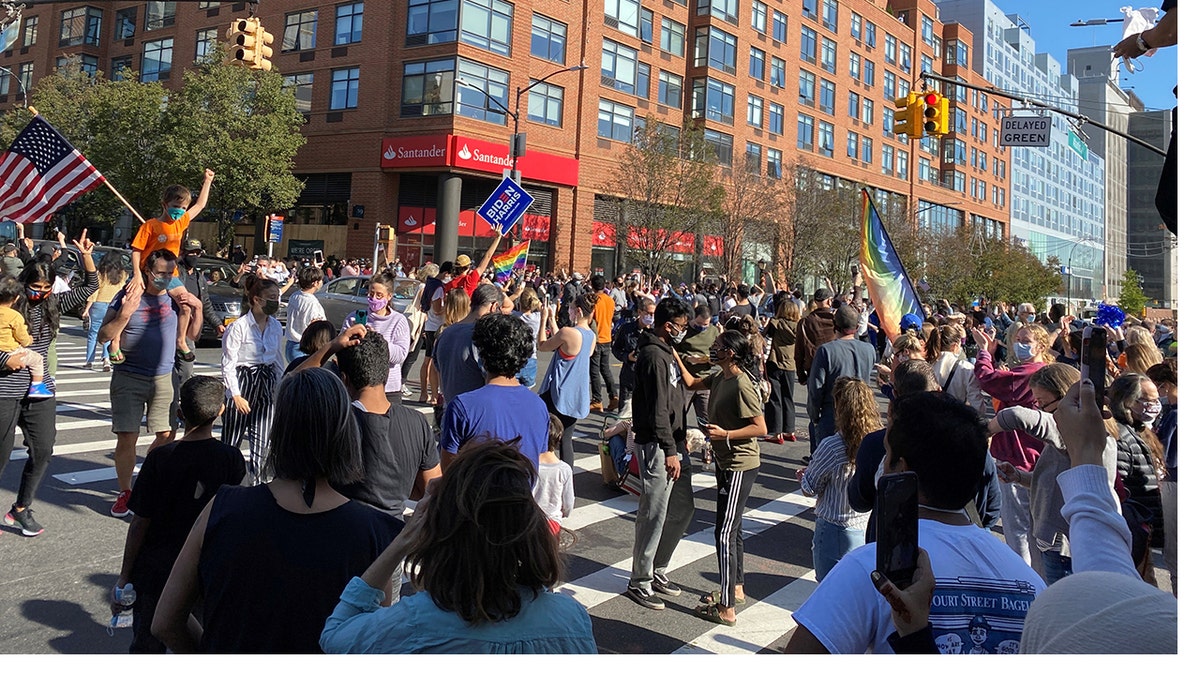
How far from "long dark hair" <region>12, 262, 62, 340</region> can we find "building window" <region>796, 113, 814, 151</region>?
161 feet

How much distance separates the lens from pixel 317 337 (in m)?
5.51

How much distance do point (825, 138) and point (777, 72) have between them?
6.37 metres

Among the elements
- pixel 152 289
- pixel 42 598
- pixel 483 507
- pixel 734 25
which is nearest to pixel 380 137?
pixel 734 25

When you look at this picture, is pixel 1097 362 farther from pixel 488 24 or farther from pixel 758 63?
pixel 758 63

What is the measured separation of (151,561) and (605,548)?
331cm

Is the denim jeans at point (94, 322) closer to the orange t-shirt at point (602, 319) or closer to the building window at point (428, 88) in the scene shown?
the orange t-shirt at point (602, 319)

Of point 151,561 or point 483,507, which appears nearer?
point 483,507

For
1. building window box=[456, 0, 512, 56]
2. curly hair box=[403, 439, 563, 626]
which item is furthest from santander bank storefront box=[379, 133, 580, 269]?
curly hair box=[403, 439, 563, 626]

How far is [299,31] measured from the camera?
37.8 metres

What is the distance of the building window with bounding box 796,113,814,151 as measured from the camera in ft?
168

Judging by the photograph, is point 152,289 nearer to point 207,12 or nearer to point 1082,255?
point 207,12

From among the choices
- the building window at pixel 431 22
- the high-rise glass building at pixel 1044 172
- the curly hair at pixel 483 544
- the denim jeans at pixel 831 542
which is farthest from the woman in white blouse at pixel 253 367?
the high-rise glass building at pixel 1044 172

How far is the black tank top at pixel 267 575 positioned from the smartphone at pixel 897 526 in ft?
4.74

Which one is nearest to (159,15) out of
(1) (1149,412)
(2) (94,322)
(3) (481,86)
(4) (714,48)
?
(3) (481,86)
